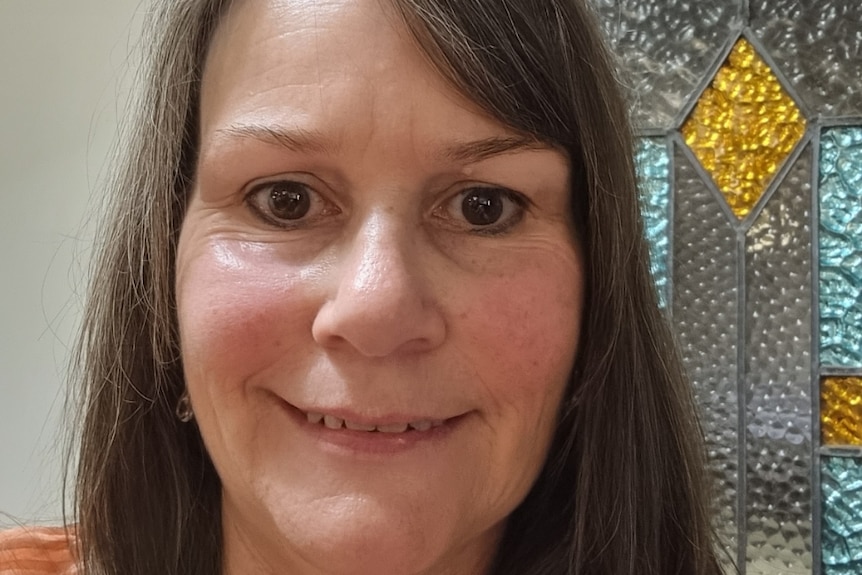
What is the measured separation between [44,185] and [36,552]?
2.87 ft

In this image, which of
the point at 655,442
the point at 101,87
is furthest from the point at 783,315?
the point at 101,87

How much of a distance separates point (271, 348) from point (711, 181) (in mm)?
1076

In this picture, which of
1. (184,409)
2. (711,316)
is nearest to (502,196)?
(184,409)

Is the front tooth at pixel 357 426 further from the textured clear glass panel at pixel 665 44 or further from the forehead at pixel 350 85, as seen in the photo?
the textured clear glass panel at pixel 665 44

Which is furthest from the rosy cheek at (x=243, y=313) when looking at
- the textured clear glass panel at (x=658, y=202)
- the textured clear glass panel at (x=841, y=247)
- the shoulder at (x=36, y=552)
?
the textured clear glass panel at (x=841, y=247)

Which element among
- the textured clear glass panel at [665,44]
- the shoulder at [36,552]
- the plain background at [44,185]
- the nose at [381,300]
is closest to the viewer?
the nose at [381,300]

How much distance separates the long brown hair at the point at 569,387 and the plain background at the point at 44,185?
2.54 feet

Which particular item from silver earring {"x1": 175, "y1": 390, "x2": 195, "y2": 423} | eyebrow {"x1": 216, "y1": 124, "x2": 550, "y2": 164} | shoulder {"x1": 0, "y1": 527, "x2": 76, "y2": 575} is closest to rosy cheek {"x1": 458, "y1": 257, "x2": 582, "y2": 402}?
eyebrow {"x1": 216, "y1": 124, "x2": 550, "y2": 164}

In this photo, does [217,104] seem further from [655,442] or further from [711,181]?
[711,181]

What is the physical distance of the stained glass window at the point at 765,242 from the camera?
4.48 ft

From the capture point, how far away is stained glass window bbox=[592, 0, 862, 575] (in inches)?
53.7

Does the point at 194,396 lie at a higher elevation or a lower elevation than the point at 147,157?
lower

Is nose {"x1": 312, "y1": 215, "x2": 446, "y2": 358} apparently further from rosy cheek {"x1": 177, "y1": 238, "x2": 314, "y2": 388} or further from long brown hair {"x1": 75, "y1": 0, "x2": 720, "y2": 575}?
long brown hair {"x1": 75, "y1": 0, "x2": 720, "y2": 575}

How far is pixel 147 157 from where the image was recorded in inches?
32.5
